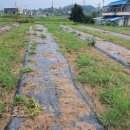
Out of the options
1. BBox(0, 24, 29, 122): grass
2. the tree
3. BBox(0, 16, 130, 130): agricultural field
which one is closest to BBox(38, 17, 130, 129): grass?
BBox(0, 16, 130, 130): agricultural field

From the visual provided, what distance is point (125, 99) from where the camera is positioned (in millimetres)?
4426

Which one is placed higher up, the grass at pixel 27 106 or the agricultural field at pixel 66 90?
the grass at pixel 27 106

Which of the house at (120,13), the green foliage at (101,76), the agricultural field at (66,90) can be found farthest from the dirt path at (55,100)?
the house at (120,13)

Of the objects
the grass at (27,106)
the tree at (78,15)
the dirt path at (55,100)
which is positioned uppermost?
the grass at (27,106)

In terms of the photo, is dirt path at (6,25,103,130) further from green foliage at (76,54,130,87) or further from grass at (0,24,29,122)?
green foliage at (76,54,130,87)

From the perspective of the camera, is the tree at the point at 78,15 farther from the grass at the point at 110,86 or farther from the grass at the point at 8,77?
the grass at the point at 110,86

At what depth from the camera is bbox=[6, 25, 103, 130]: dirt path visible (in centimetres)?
362

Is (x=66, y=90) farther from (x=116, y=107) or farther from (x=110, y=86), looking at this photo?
(x=116, y=107)

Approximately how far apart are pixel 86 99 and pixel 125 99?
2.15 ft

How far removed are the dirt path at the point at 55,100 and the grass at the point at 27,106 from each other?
9 cm

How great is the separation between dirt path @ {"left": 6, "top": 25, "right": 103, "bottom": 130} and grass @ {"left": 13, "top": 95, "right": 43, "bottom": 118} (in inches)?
3.6

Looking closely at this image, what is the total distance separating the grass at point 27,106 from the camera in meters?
3.91

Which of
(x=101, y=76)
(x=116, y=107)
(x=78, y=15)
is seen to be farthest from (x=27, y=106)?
(x=78, y=15)

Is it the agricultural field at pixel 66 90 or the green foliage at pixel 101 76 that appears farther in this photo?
the green foliage at pixel 101 76
